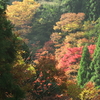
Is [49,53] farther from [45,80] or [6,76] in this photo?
[6,76]

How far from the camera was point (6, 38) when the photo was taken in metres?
8.74

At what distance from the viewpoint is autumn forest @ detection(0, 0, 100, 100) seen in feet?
28.4

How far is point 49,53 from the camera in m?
32.6

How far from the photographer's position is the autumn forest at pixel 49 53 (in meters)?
8.66

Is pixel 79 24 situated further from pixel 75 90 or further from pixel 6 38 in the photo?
pixel 6 38

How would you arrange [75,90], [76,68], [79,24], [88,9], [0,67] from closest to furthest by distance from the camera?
[0,67] < [75,90] < [76,68] < [79,24] < [88,9]

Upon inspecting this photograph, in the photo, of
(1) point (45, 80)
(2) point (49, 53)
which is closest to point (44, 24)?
(2) point (49, 53)

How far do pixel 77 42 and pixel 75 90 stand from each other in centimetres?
1613

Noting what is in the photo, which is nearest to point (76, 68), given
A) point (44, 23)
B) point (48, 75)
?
point (48, 75)

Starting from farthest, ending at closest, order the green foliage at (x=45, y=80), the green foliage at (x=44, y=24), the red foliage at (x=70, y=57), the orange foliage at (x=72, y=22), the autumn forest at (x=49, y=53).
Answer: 1. the green foliage at (x=44, y=24)
2. the orange foliage at (x=72, y=22)
3. the red foliage at (x=70, y=57)
4. the green foliage at (x=45, y=80)
5. the autumn forest at (x=49, y=53)

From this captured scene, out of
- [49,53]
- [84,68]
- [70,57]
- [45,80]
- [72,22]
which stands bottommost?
[45,80]

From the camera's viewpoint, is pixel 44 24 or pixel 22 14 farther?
pixel 44 24

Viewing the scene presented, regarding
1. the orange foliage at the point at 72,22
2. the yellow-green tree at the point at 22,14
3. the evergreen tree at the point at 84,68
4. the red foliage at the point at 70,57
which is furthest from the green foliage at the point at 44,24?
the evergreen tree at the point at 84,68

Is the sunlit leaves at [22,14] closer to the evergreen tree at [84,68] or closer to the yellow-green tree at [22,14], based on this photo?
the yellow-green tree at [22,14]
